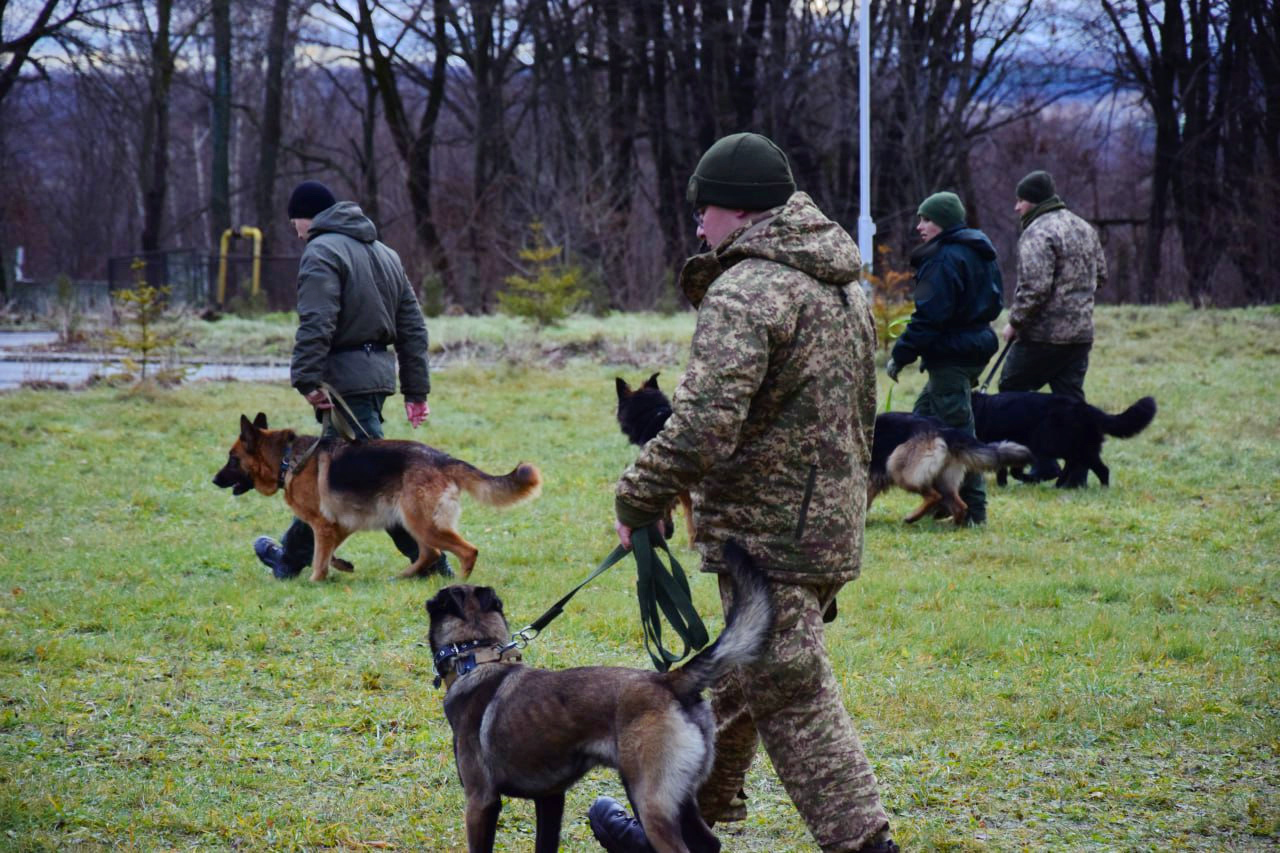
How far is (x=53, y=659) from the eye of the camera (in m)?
5.59

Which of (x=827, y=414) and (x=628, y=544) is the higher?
(x=827, y=414)

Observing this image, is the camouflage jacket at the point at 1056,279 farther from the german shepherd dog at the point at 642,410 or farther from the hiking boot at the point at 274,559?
the hiking boot at the point at 274,559

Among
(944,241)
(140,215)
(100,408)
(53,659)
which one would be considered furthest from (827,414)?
(140,215)

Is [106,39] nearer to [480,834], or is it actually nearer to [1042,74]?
[1042,74]

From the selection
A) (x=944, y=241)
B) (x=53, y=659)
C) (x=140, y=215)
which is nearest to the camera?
(x=53, y=659)

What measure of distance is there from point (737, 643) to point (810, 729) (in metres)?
0.38

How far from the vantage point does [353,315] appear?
6.82 metres

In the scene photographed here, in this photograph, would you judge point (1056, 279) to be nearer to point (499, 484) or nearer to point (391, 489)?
point (499, 484)

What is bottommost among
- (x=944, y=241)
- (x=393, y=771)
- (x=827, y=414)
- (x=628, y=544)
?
(x=393, y=771)

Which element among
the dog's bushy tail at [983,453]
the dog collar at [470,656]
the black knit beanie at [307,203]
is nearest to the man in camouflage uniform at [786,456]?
the dog collar at [470,656]

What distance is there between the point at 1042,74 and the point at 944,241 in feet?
84.3

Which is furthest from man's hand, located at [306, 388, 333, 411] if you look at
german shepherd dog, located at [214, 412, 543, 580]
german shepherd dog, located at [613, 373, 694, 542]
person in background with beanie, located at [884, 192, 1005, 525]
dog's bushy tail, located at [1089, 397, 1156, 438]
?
dog's bushy tail, located at [1089, 397, 1156, 438]

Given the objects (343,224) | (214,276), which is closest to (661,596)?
(343,224)

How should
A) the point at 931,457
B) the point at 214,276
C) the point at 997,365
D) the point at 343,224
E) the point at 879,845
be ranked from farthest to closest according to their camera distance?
1. the point at 214,276
2. the point at 997,365
3. the point at 931,457
4. the point at 343,224
5. the point at 879,845
